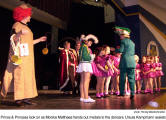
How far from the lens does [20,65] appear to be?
2.82 metres

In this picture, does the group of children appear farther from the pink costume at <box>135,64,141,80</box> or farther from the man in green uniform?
the man in green uniform

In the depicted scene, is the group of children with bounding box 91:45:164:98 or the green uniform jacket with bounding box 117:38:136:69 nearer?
the green uniform jacket with bounding box 117:38:136:69

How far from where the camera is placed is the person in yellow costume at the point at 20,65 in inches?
110

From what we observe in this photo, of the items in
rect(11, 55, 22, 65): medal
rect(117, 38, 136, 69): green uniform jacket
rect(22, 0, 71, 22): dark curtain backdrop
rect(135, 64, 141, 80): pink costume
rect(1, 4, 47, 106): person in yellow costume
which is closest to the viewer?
rect(11, 55, 22, 65): medal

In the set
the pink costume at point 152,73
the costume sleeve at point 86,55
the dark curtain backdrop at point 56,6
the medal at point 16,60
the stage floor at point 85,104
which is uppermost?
the dark curtain backdrop at point 56,6

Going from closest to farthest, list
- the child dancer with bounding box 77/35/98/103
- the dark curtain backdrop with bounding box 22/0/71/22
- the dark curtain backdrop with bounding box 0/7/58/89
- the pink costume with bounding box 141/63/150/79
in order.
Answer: the child dancer with bounding box 77/35/98/103, the pink costume with bounding box 141/63/150/79, the dark curtain backdrop with bounding box 22/0/71/22, the dark curtain backdrop with bounding box 0/7/58/89

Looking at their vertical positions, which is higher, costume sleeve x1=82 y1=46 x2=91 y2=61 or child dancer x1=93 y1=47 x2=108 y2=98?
costume sleeve x1=82 y1=46 x2=91 y2=61

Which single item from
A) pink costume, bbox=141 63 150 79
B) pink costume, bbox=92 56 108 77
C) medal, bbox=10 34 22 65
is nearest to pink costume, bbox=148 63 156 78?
pink costume, bbox=141 63 150 79

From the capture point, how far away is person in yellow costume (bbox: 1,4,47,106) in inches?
110

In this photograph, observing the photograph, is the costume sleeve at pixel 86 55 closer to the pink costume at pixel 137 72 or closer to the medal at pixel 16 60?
the medal at pixel 16 60

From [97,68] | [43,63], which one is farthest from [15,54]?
[43,63]

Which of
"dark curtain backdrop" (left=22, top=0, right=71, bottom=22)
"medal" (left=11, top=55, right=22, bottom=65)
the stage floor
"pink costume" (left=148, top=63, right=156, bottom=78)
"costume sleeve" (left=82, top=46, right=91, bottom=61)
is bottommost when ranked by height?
the stage floor

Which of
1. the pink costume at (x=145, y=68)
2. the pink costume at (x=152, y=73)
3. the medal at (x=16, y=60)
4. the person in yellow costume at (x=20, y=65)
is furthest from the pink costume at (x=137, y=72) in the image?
the medal at (x=16, y=60)

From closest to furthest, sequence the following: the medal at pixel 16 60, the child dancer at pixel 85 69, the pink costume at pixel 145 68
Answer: the medal at pixel 16 60 → the child dancer at pixel 85 69 → the pink costume at pixel 145 68
